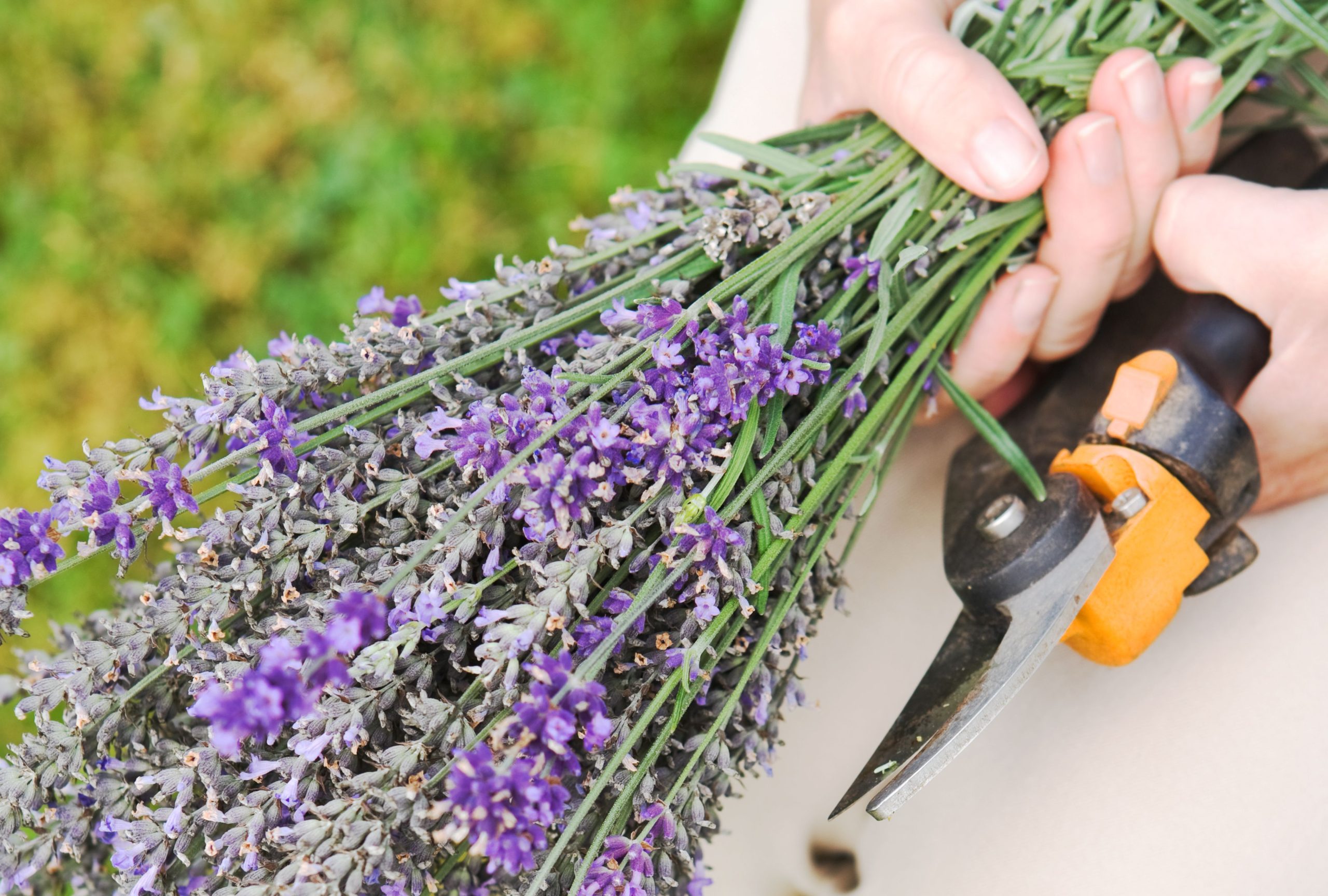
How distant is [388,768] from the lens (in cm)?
56

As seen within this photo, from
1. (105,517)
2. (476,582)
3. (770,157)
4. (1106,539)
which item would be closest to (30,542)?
(105,517)

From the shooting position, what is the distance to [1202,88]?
2.74ft

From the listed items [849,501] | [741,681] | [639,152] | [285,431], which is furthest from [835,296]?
[639,152]

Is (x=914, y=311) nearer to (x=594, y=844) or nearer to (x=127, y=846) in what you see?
(x=594, y=844)

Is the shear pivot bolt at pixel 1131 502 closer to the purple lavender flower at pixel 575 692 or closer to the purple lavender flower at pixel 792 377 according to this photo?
the purple lavender flower at pixel 792 377

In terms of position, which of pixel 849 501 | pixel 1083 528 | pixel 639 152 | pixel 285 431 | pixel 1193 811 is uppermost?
pixel 639 152

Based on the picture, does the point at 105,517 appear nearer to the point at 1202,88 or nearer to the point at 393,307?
the point at 393,307

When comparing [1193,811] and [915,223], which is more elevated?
[915,223]

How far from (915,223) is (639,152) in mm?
1146

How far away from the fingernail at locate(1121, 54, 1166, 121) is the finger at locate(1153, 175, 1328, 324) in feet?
0.29

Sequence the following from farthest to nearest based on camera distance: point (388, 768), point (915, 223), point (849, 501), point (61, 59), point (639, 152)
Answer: point (61, 59)
point (639, 152)
point (915, 223)
point (849, 501)
point (388, 768)

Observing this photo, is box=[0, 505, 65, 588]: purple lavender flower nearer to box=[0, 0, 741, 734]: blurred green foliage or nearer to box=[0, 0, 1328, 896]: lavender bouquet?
box=[0, 0, 1328, 896]: lavender bouquet

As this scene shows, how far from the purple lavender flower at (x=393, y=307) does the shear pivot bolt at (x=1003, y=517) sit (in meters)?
0.48

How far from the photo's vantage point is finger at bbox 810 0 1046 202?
0.79m
